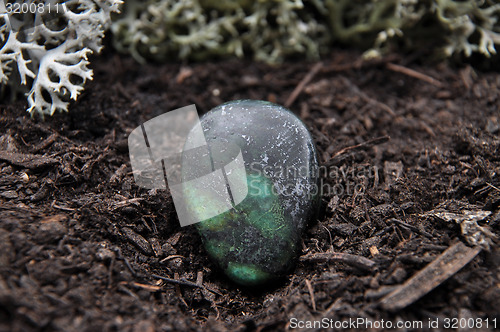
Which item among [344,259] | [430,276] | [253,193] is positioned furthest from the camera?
[253,193]

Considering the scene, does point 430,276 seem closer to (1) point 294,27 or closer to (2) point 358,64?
(2) point 358,64

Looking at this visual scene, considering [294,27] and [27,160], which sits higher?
[294,27]

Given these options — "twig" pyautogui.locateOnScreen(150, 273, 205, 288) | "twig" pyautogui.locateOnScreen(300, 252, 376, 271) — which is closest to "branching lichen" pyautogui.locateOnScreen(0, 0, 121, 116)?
"twig" pyautogui.locateOnScreen(150, 273, 205, 288)

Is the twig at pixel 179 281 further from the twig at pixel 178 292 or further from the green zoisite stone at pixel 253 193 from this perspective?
the green zoisite stone at pixel 253 193

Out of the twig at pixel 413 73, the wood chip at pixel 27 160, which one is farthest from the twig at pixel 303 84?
the wood chip at pixel 27 160

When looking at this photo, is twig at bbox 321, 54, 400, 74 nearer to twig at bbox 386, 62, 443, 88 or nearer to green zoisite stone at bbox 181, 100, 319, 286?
twig at bbox 386, 62, 443, 88

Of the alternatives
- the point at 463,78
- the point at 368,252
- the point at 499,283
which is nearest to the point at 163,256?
the point at 368,252

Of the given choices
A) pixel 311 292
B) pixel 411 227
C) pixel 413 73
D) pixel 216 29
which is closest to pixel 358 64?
pixel 413 73
